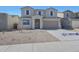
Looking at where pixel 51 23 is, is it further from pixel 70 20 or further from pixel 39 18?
pixel 70 20

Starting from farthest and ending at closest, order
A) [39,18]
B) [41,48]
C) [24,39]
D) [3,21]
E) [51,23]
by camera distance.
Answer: [51,23] → [39,18] → [3,21] → [24,39] → [41,48]

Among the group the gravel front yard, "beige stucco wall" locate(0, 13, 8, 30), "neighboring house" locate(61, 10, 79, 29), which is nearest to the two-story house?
"neighboring house" locate(61, 10, 79, 29)

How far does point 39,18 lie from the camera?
35656 millimetres

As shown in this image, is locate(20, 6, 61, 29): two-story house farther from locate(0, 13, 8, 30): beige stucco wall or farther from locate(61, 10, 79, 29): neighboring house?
locate(0, 13, 8, 30): beige stucco wall

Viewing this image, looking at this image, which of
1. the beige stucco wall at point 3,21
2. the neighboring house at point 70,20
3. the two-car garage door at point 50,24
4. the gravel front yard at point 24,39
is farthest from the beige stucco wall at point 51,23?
the gravel front yard at point 24,39

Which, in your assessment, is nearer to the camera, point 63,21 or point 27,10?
point 27,10

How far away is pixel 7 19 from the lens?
29562 mm

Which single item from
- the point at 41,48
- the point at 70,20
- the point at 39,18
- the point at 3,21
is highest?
the point at 39,18

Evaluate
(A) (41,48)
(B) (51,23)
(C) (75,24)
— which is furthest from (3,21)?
(A) (41,48)

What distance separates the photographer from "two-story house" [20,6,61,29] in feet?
116
